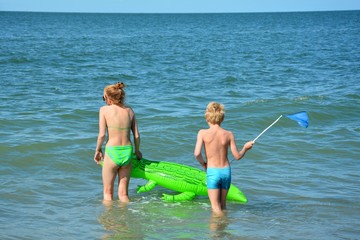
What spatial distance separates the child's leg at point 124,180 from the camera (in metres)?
6.67

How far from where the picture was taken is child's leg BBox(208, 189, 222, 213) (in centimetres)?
619

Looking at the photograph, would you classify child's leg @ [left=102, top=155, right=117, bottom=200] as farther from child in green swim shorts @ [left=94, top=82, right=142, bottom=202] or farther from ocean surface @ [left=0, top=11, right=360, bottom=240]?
ocean surface @ [left=0, top=11, right=360, bottom=240]

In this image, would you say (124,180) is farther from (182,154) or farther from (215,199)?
(182,154)

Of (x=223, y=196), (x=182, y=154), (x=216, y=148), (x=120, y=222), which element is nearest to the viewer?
(x=216, y=148)

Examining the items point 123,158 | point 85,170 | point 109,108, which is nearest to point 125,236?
point 123,158

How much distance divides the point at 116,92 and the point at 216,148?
4.20 ft

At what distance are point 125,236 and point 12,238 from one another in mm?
1076

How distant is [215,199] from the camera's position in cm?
626

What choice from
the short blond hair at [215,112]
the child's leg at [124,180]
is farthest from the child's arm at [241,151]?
the child's leg at [124,180]

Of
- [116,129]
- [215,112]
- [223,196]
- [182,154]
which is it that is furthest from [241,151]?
[182,154]

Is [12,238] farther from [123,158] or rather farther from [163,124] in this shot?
[163,124]

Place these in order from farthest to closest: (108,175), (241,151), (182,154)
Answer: (182,154), (108,175), (241,151)

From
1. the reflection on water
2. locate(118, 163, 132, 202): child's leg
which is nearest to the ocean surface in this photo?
the reflection on water

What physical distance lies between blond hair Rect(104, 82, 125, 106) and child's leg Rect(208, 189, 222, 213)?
140 cm
